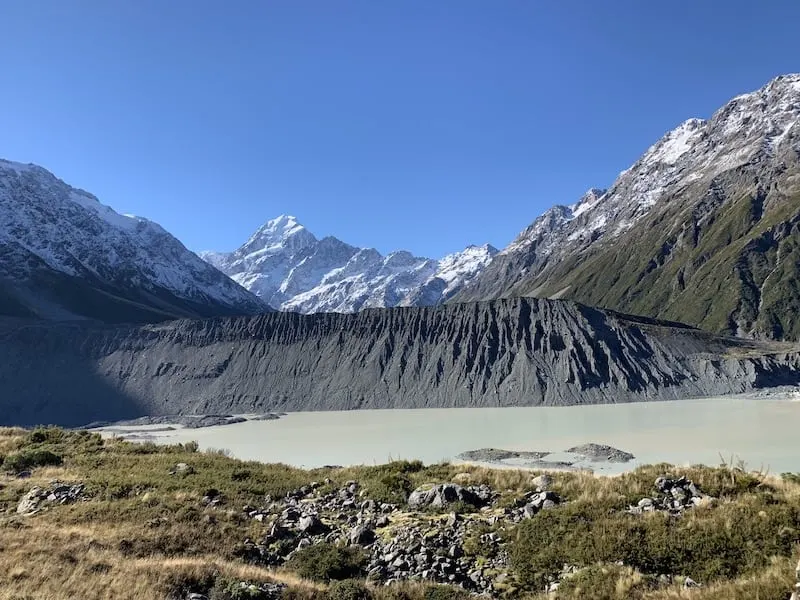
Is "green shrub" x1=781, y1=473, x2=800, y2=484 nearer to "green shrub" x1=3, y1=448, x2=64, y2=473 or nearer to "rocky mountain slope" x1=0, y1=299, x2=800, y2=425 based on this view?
"green shrub" x1=3, y1=448, x2=64, y2=473

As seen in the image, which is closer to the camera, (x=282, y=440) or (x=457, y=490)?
(x=457, y=490)

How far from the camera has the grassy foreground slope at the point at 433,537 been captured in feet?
30.5

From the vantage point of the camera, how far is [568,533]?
11055mm

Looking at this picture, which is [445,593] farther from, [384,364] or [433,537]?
[384,364]

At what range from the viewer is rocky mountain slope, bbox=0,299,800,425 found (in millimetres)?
75188

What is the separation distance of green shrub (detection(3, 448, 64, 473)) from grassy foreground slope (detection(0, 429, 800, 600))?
432 centimetres

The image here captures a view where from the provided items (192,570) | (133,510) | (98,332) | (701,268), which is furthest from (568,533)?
(701,268)

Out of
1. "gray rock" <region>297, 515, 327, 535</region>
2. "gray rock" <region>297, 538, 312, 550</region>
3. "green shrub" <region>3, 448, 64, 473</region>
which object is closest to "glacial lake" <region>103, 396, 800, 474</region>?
"green shrub" <region>3, 448, 64, 473</region>

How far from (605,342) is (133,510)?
7491 centimetres

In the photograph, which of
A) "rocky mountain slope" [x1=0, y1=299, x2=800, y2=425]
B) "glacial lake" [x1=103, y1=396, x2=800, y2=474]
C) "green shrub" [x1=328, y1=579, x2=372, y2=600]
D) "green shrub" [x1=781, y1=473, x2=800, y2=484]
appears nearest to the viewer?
"green shrub" [x1=328, y1=579, x2=372, y2=600]

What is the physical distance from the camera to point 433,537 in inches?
477

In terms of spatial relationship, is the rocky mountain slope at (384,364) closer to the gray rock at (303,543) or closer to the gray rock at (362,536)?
the gray rock at (362,536)

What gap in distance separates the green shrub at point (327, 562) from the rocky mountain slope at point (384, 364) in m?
62.5

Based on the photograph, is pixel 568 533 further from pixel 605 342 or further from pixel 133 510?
pixel 605 342
